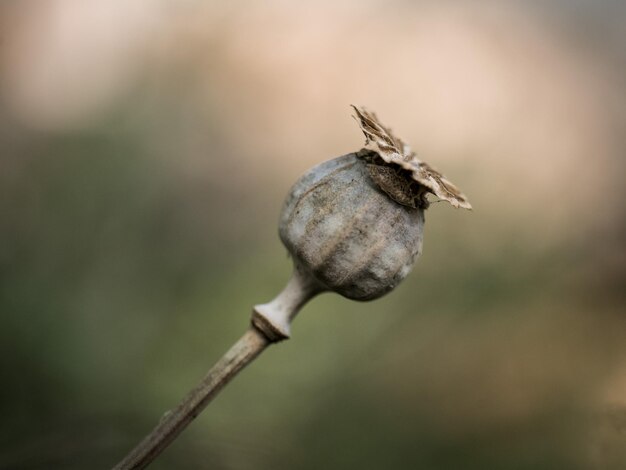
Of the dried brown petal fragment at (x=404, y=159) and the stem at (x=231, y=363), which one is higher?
the dried brown petal fragment at (x=404, y=159)

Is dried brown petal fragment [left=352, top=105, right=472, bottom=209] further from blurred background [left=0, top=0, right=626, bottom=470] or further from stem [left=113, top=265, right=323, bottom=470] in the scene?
blurred background [left=0, top=0, right=626, bottom=470]

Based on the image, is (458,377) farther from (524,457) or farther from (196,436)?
(196,436)

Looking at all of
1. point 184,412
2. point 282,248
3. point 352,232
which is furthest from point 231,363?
point 282,248

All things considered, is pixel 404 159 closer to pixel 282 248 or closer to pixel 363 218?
pixel 363 218

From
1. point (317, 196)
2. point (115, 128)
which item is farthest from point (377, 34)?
point (317, 196)

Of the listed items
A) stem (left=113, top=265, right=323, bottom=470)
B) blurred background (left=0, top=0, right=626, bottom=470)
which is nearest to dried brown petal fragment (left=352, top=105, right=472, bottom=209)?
stem (left=113, top=265, right=323, bottom=470)

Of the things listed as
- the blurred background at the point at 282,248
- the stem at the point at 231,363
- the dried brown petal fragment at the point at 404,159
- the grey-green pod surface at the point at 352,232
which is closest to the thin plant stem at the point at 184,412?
the stem at the point at 231,363

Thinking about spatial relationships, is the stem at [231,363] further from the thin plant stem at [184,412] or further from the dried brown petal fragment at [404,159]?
the dried brown petal fragment at [404,159]
